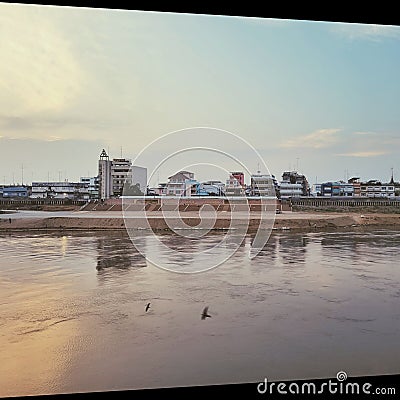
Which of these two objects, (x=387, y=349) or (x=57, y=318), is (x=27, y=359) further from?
(x=387, y=349)

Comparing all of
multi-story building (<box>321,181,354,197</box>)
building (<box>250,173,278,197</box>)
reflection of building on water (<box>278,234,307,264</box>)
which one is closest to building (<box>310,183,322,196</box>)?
multi-story building (<box>321,181,354,197</box>)

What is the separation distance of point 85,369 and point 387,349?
2130 millimetres

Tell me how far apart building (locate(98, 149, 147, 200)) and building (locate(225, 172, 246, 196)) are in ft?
11.2

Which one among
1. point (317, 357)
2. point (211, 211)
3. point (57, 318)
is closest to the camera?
point (317, 357)

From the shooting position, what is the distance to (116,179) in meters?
20.5

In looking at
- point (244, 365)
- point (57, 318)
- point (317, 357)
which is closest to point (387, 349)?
point (317, 357)

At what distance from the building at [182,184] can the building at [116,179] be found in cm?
107

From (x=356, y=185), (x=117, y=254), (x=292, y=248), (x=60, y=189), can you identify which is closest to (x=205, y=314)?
(x=117, y=254)

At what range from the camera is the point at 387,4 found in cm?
240

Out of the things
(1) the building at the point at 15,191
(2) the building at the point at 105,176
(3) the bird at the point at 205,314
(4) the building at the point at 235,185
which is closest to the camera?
(3) the bird at the point at 205,314

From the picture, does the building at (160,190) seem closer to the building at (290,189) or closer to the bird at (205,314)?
the building at (290,189)

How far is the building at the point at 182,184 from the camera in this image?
1803 cm

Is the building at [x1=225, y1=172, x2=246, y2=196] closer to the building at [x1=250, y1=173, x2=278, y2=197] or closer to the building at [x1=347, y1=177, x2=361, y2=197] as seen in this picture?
the building at [x1=250, y1=173, x2=278, y2=197]

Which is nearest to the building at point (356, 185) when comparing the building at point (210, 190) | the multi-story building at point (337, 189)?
the multi-story building at point (337, 189)
